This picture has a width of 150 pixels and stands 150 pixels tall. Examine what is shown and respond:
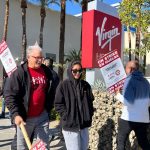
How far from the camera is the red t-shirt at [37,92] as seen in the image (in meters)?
5.19

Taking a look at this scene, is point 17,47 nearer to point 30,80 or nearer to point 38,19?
point 38,19

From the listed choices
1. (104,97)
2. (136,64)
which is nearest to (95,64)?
(104,97)

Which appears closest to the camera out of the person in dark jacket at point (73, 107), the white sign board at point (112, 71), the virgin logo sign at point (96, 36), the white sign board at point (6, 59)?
the person in dark jacket at point (73, 107)

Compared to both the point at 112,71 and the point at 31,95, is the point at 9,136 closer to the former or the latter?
the point at 112,71

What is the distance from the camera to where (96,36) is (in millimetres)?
8953

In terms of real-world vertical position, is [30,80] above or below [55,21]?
below

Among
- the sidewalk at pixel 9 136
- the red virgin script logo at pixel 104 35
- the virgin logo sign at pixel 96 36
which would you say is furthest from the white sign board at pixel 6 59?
the red virgin script logo at pixel 104 35

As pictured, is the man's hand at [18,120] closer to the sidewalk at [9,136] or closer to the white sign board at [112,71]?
the white sign board at [112,71]

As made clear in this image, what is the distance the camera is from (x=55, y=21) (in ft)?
93.8

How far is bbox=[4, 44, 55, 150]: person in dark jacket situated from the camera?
5113mm

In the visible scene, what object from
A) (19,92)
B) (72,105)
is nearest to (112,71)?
A: (72,105)

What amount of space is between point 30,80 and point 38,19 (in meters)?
22.7

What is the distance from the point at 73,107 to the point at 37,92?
0.54m

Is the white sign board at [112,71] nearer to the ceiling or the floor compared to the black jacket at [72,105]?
nearer to the ceiling
